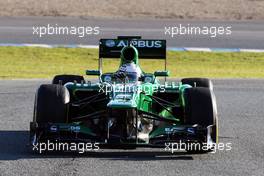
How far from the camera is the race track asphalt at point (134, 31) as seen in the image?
2816 centimetres

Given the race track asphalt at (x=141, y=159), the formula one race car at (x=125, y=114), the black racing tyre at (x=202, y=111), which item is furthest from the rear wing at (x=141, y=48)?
the black racing tyre at (x=202, y=111)

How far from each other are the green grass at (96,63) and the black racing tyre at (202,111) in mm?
10816

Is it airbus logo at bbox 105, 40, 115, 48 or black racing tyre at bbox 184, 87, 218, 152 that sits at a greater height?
airbus logo at bbox 105, 40, 115, 48

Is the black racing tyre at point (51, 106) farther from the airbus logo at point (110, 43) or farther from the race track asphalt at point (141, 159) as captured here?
the airbus logo at point (110, 43)

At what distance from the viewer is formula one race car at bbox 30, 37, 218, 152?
34.0 ft

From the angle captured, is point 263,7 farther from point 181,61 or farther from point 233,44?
point 181,61

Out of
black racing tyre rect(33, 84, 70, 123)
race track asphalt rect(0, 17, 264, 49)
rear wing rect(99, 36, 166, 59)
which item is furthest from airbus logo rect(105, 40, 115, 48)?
race track asphalt rect(0, 17, 264, 49)

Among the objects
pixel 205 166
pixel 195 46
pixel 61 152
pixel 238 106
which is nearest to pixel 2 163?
pixel 61 152

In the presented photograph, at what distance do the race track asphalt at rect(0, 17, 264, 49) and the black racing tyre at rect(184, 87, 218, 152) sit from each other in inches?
656

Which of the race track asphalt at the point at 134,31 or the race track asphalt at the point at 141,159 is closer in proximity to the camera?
the race track asphalt at the point at 141,159

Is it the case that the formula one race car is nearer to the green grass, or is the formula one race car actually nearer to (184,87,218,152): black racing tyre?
(184,87,218,152): black racing tyre

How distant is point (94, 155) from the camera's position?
10438 millimetres

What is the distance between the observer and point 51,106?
10.7m

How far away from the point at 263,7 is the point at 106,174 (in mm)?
30474
